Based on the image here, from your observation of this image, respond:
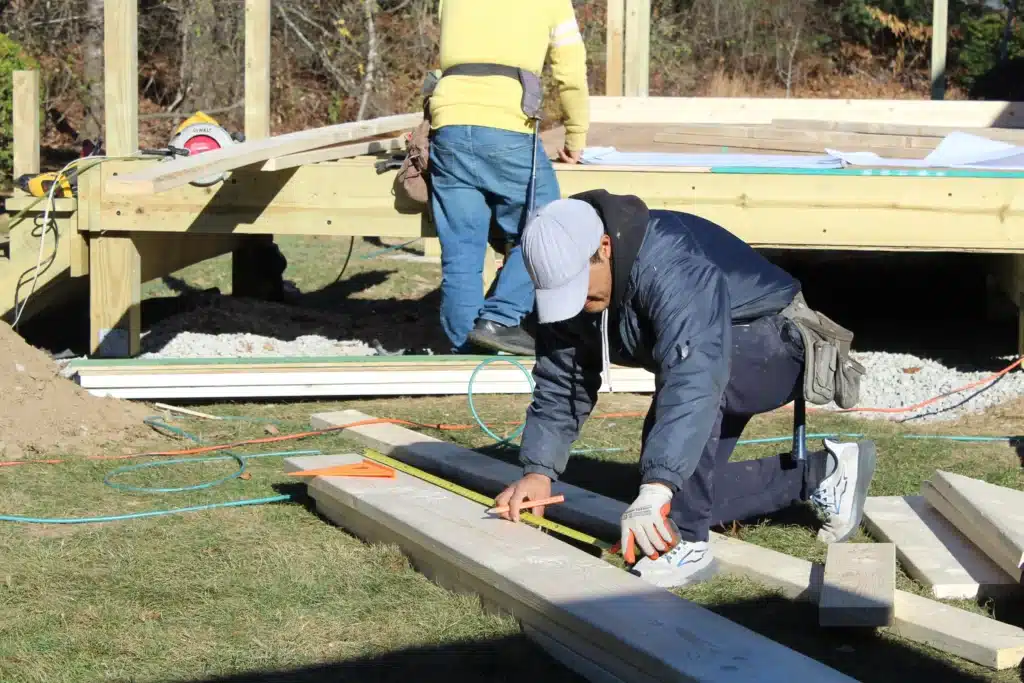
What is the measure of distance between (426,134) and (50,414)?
232 centimetres

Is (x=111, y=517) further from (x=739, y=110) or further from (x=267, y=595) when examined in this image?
(x=739, y=110)

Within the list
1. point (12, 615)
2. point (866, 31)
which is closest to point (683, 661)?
point (12, 615)

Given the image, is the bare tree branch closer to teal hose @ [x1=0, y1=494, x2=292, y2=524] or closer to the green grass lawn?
the green grass lawn

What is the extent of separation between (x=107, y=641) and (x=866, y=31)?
63.1 ft

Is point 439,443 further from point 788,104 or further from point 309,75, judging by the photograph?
point 309,75

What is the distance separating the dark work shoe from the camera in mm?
6152

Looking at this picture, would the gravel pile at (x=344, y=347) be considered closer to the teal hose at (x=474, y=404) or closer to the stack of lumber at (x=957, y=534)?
the teal hose at (x=474, y=404)

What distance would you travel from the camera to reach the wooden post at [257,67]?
736cm

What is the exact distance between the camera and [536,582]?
2.92 m

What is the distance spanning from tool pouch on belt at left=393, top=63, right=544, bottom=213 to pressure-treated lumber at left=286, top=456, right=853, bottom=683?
2.50 meters

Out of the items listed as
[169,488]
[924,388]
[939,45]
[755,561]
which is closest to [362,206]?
[169,488]

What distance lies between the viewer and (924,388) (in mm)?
6293

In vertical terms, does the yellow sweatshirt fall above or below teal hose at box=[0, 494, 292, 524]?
above

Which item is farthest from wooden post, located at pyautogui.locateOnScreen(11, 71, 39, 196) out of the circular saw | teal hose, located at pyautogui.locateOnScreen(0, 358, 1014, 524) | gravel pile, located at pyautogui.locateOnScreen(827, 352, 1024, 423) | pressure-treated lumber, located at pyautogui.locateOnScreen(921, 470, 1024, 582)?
pressure-treated lumber, located at pyautogui.locateOnScreen(921, 470, 1024, 582)
